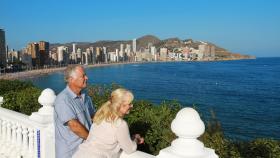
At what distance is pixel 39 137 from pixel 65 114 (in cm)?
154

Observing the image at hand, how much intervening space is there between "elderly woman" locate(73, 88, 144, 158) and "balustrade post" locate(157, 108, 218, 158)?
445 mm

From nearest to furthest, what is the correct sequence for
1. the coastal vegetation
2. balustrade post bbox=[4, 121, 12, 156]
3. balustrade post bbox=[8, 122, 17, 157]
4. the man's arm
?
1. the man's arm
2. the coastal vegetation
3. balustrade post bbox=[8, 122, 17, 157]
4. balustrade post bbox=[4, 121, 12, 156]

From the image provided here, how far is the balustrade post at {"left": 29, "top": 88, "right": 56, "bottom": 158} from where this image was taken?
4715mm

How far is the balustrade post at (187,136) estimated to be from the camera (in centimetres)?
258

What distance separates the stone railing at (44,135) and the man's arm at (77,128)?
413 millimetres

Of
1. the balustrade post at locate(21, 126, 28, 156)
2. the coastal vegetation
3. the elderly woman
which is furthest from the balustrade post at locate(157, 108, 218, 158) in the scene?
the balustrade post at locate(21, 126, 28, 156)

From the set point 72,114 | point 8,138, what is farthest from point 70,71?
point 8,138

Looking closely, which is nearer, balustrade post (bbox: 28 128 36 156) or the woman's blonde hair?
the woman's blonde hair

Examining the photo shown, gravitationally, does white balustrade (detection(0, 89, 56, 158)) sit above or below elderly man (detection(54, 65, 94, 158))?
below

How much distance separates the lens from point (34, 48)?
199m

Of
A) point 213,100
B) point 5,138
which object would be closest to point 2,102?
point 5,138

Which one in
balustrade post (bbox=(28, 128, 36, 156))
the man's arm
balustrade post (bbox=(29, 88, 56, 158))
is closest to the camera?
the man's arm

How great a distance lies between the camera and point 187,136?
8.62 ft

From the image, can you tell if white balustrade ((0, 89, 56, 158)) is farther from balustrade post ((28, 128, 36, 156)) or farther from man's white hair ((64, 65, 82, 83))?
man's white hair ((64, 65, 82, 83))
